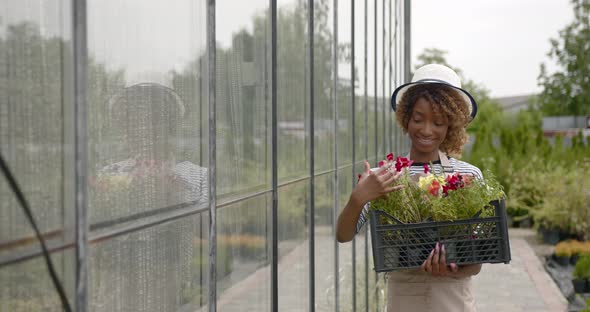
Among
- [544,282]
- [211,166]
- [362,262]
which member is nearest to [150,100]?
[211,166]

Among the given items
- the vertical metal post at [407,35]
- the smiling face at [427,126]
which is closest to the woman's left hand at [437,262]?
the smiling face at [427,126]

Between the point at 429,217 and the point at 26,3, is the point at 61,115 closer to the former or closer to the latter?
the point at 26,3

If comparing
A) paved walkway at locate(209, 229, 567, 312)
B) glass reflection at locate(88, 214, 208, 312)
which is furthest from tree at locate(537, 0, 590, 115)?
glass reflection at locate(88, 214, 208, 312)

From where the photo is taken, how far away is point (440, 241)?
2.60 metres

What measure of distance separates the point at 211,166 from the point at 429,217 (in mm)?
802

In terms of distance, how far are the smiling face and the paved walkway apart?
2.62 feet

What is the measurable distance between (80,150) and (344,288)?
3.91 meters

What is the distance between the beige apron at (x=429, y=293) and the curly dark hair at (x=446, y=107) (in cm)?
61

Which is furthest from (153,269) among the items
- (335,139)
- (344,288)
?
(344,288)

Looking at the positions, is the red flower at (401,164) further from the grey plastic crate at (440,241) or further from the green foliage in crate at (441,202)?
the grey plastic crate at (440,241)

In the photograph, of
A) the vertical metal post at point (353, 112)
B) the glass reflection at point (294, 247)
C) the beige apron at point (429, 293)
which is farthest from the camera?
the vertical metal post at point (353, 112)

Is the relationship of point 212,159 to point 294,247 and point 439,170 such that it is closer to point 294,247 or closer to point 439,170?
point 439,170

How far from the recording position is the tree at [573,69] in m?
48.3

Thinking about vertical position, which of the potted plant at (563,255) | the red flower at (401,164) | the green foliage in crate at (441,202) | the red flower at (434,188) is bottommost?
the potted plant at (563,255)
